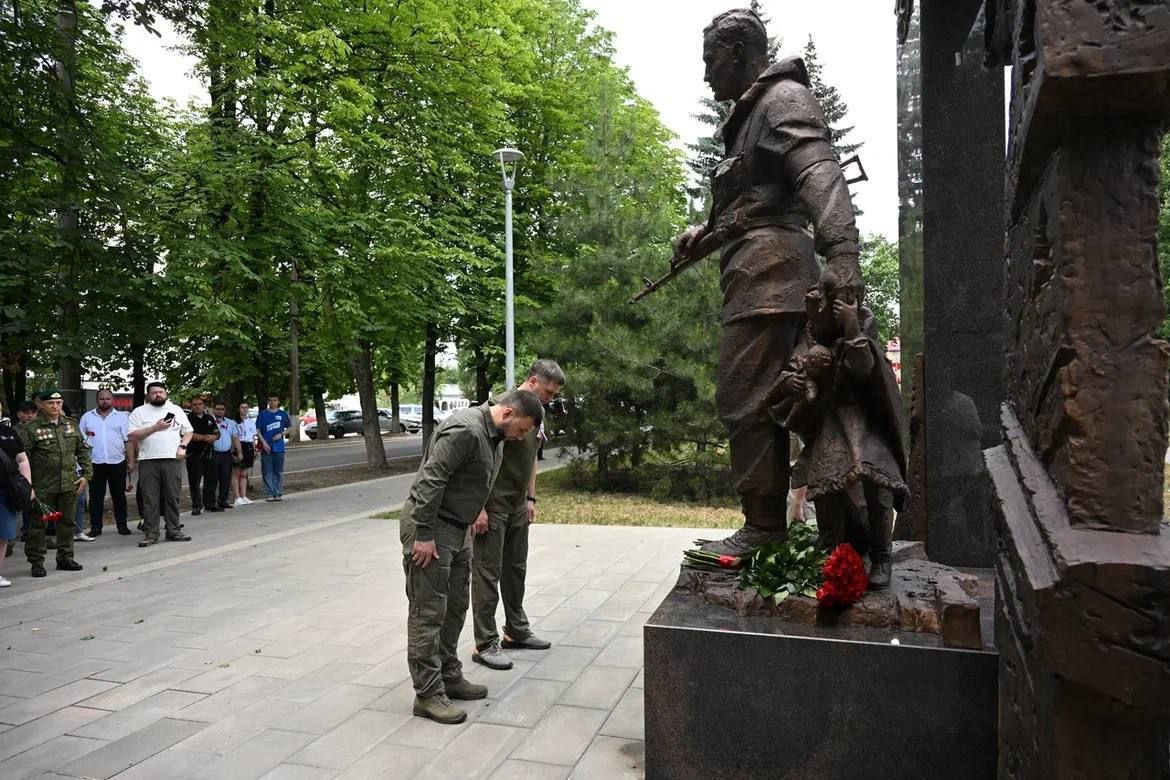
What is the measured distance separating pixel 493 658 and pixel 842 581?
269 centimetres

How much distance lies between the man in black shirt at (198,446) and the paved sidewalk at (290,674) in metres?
3.90

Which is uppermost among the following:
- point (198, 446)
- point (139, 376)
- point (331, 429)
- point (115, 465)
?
point (139, 376)

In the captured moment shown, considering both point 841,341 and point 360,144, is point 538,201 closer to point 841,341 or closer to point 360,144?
point 360,144

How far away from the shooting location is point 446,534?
4.39m

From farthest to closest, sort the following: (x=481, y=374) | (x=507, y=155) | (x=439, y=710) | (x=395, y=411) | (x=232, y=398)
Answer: (x=395, y=411)
(x=481, y=374)
(x=232, y=398)
(x=507, y=155)
(x=439, y=710)

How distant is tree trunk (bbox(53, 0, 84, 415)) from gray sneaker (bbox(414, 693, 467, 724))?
23.6ft

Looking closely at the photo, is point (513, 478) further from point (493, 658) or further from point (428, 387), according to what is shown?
point (428, 387)

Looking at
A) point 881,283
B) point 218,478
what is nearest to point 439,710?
point 218,478

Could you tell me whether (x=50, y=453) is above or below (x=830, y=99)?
below

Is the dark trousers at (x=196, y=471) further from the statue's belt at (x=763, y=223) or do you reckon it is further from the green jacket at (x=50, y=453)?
the statue's belt at (x=763, y=223)

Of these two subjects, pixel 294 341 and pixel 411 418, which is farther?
pixel 411 418

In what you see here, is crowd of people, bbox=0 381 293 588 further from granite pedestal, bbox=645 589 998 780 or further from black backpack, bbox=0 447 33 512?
granite pedestal, bbox=645 589 998 780

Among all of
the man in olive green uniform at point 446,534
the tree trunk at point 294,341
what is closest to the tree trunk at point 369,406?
the tree trunk at point 294,341

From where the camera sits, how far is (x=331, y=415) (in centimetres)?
5097
